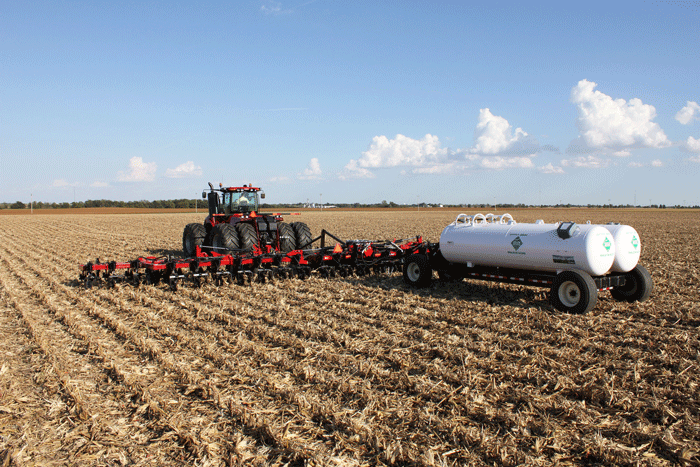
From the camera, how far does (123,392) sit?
202 inches

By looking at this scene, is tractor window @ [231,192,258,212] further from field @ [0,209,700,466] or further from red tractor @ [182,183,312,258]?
field @ [0,209,700,466]

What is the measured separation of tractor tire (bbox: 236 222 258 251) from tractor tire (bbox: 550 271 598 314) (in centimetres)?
759

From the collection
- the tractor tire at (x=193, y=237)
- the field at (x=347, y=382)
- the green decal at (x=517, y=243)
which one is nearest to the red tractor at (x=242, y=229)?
the tractor tire at (x=193, y=237)

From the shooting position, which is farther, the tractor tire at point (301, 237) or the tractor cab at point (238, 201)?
the tractor cab at point (238, 201)

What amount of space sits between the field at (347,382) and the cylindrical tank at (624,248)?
2.58 feet

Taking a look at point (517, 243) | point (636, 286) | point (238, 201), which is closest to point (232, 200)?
point (238, 201)

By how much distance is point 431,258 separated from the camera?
1125cm

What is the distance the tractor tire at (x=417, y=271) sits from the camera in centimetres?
1066

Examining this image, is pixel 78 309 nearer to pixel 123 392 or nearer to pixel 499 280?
pixel 123 392

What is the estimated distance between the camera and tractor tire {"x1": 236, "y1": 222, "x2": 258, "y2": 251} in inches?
502

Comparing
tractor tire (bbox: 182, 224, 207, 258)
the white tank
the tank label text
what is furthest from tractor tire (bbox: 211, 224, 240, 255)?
the tank label text

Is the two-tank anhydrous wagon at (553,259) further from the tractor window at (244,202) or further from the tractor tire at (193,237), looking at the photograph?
the tractor tire at (193,237)

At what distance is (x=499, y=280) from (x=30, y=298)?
9.81 meters

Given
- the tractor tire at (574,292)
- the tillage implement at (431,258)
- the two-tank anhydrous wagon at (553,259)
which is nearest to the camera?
the tractor tire at (574,292)
